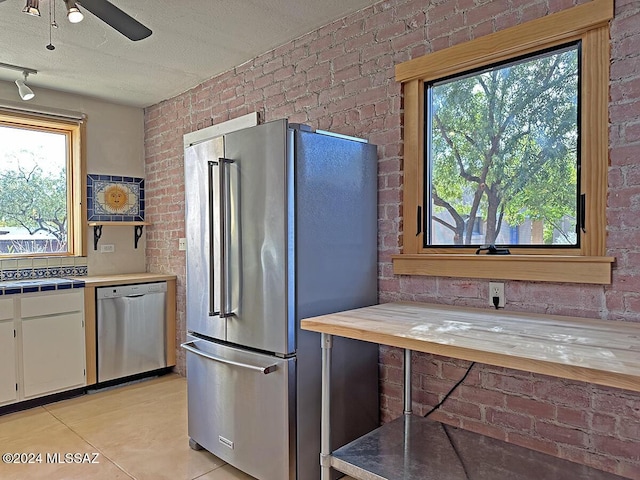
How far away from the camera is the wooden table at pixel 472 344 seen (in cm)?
123

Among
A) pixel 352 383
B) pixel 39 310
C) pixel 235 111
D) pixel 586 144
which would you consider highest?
pixel 235 111

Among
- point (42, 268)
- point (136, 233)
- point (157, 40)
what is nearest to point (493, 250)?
point (157, 40)

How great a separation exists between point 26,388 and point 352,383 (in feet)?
7.87

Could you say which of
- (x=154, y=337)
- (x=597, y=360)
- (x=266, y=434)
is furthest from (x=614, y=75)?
(x=154, y=337)

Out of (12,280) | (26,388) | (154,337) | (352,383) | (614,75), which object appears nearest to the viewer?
(614,75)

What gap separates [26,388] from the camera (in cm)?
320

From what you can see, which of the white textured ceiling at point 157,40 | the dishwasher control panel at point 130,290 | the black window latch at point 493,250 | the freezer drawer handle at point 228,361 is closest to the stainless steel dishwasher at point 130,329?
the dishwasher control panel at point 130,290

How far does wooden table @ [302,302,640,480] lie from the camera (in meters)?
1.23

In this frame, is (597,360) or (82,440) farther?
(82,440)

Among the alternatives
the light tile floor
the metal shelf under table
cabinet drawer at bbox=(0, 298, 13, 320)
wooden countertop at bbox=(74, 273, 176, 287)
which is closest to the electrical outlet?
the metal shelf under table

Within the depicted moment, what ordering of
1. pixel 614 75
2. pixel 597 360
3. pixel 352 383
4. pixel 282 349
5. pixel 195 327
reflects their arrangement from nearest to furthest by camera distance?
pixel 597 360
pixel 614 75
pixel 282 349
pixel 352 383
pixel 195 327

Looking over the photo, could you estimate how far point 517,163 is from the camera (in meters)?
2.08

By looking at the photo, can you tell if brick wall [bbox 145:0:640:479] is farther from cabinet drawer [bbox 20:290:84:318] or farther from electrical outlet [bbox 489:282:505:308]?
cabinet drawer [bbox 20:290:84:318]

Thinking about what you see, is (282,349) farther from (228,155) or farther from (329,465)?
(228,155)
